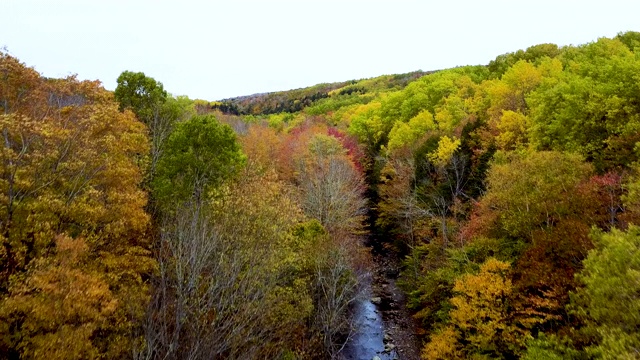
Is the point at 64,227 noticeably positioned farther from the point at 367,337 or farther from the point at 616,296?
the point at 367,337

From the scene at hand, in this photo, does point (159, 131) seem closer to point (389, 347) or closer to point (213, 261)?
point (213, 261)

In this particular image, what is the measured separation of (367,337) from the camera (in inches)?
1053

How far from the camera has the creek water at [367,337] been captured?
24688 millimetres

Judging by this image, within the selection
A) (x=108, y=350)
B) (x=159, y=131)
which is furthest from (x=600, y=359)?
(x=159, y=131)

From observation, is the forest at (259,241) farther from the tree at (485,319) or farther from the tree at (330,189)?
the tree at (330,189)

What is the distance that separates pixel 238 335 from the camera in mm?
14688

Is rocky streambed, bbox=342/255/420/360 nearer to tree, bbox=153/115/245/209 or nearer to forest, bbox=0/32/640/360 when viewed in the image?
forest, bbox=0/32/640/360

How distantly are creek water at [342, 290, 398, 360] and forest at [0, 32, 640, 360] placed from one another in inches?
42.6

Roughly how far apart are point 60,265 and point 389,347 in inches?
796

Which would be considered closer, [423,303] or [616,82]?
[616,82]

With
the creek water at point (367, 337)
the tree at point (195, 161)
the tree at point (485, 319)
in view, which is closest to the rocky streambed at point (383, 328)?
the creek water at point (367, 337)

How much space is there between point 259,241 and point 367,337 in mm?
13054

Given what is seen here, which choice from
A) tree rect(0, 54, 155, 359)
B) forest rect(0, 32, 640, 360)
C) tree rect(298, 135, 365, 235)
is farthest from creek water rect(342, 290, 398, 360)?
tree rect(0, 54, 155, 359)

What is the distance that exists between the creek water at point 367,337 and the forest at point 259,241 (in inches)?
42.6
